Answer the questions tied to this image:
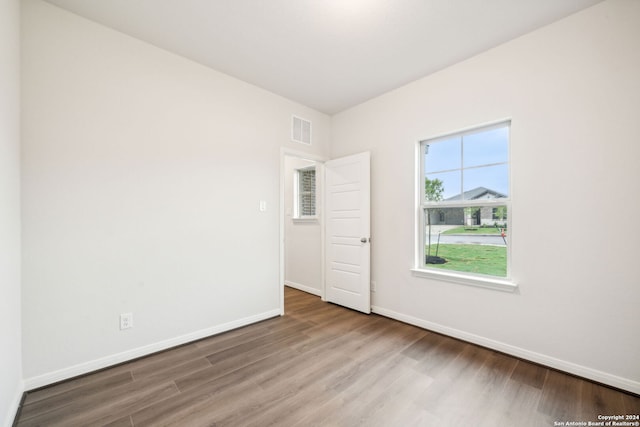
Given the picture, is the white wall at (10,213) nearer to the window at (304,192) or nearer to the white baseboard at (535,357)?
the white baseboard at (535,357)

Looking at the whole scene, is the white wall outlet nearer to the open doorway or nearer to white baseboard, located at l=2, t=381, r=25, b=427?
white baseboard, located at l=2, t=381, r=25, b=427

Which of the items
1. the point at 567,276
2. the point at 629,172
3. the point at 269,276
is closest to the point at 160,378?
the point at 269,276

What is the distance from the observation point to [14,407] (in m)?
1.67

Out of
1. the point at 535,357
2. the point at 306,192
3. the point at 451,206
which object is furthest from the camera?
the point at 306,192

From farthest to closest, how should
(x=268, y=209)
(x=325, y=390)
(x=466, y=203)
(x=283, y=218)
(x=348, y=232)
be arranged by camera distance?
1. (x=348, y=232)
2. (x=283, y=218)
3. (x=268, y=209)
4. (x=466, y=203)
5. (x=325, y=390)

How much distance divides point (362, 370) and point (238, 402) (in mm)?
975

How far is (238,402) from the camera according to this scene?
1812 millimetres

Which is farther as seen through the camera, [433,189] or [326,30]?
[433,189]

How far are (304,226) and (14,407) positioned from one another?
3572 millimetres

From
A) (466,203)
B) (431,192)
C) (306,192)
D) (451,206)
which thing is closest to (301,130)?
(306,192)

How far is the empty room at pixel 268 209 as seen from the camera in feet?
6.06

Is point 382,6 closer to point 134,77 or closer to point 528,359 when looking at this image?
point 134,77

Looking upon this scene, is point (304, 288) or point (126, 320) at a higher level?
point (126, 320)

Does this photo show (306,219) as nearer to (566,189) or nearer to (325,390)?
(325,390)
